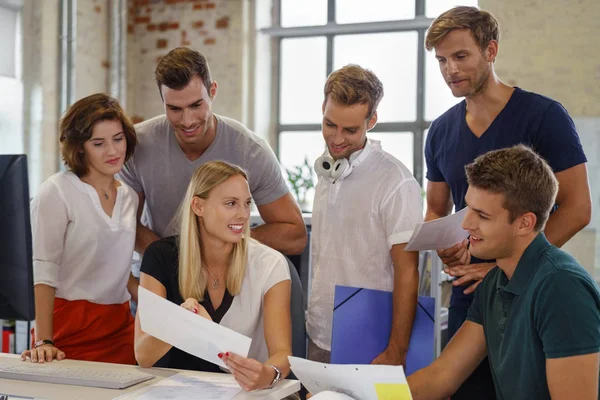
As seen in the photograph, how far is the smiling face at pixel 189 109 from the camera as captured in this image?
2295 millimetres

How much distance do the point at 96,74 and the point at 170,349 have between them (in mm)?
4105

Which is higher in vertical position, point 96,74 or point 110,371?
point 96,74

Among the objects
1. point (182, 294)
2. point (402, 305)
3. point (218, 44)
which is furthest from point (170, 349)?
point (218, 44)

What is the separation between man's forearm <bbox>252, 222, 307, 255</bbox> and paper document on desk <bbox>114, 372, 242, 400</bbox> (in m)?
0.80

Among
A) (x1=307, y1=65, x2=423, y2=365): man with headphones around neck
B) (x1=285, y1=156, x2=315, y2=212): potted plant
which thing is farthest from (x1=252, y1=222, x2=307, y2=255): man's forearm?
(x1=285, y1=156, x2=315, y2=212): potted plant

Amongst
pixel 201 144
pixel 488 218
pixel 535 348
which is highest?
pixel 201 144

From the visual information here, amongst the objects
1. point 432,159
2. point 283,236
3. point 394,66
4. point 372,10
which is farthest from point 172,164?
point 372,10

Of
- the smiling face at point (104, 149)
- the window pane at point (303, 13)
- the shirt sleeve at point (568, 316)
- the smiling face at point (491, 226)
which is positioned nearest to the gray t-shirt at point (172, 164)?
the smiling face at point (104, 149)

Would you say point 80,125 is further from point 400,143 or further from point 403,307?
point 400,143

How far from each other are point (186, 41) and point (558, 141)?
14.5ft

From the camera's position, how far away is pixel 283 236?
2.54 m

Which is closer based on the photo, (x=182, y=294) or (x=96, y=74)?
(x=182, y=294)

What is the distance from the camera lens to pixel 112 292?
224cm

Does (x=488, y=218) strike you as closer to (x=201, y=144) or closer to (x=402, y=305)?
(x=402, y=305)
